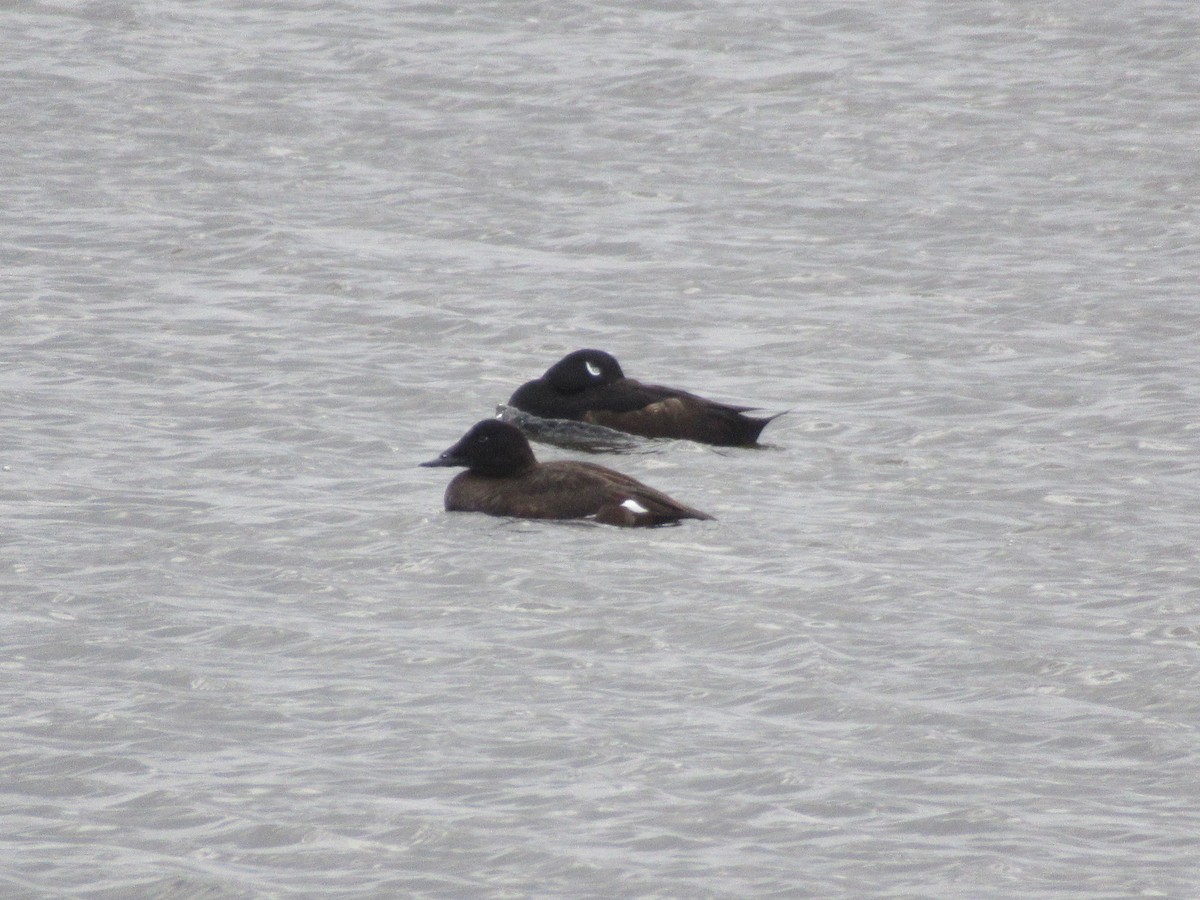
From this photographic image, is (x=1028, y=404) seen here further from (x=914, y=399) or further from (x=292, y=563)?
(x=292, y=563)

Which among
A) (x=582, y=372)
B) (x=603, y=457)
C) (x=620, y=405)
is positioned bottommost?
(x=603, y=457)

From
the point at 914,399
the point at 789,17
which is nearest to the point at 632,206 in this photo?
the point at 914,399

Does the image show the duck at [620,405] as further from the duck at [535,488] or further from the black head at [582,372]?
the duck at [535,488]

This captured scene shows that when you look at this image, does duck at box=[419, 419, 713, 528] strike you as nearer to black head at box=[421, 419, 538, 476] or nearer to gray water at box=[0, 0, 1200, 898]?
black head at box=[421, 419, 538, 476]

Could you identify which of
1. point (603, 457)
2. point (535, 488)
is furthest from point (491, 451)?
point (603, 457)

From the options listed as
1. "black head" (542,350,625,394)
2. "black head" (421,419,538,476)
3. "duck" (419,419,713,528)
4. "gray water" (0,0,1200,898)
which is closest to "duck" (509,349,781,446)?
"black head" (542,350,625,394)

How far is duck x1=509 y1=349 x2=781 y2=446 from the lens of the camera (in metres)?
14.9

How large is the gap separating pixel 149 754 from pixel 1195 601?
5.11 meters

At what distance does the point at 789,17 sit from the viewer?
29031 millimetres

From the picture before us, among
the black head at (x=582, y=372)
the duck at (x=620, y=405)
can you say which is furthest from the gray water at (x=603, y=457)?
the black head at (x=582, y=372)

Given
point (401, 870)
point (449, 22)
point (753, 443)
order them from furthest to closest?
point (449, 22), point (753, 443), point (401, 870)

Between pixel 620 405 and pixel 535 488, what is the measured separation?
7.44ft

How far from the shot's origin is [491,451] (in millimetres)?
13305

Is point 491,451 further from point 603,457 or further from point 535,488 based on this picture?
point 603,457
